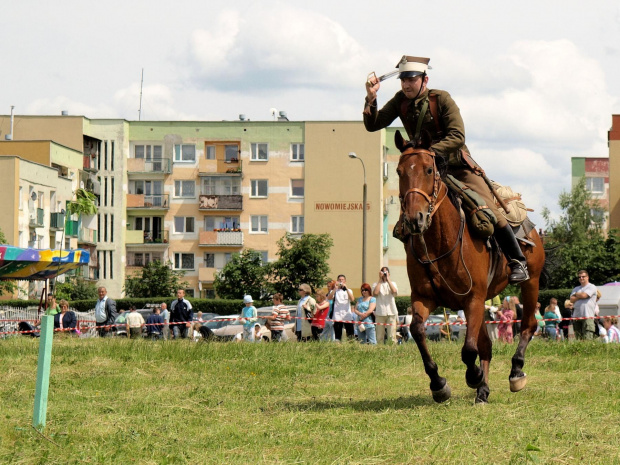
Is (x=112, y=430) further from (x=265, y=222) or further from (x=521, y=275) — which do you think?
(x=265, y=222)

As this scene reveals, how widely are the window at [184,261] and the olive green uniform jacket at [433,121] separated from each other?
83611 millimetres

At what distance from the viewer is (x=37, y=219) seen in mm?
80875

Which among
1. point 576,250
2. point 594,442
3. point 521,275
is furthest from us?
point 576,250

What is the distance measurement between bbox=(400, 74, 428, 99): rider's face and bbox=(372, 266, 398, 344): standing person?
1293cm

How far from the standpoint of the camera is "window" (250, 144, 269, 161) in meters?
93.9

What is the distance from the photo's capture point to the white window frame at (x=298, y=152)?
9238 centimetres

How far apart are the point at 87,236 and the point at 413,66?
271ft

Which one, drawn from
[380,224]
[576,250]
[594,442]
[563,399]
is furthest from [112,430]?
[380,224]

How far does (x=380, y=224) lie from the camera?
299 feet

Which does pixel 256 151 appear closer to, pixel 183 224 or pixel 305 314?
pixel 183 224

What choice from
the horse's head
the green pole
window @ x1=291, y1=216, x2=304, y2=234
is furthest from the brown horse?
window @ x1=291, y1=216, x2=304, y2=234

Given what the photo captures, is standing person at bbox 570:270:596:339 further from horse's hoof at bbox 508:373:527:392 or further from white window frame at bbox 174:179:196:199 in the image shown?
white window frame at bbox 174:179:196:199

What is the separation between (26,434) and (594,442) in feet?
14.6

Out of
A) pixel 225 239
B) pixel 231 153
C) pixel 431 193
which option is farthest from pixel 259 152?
pixel 431 193
